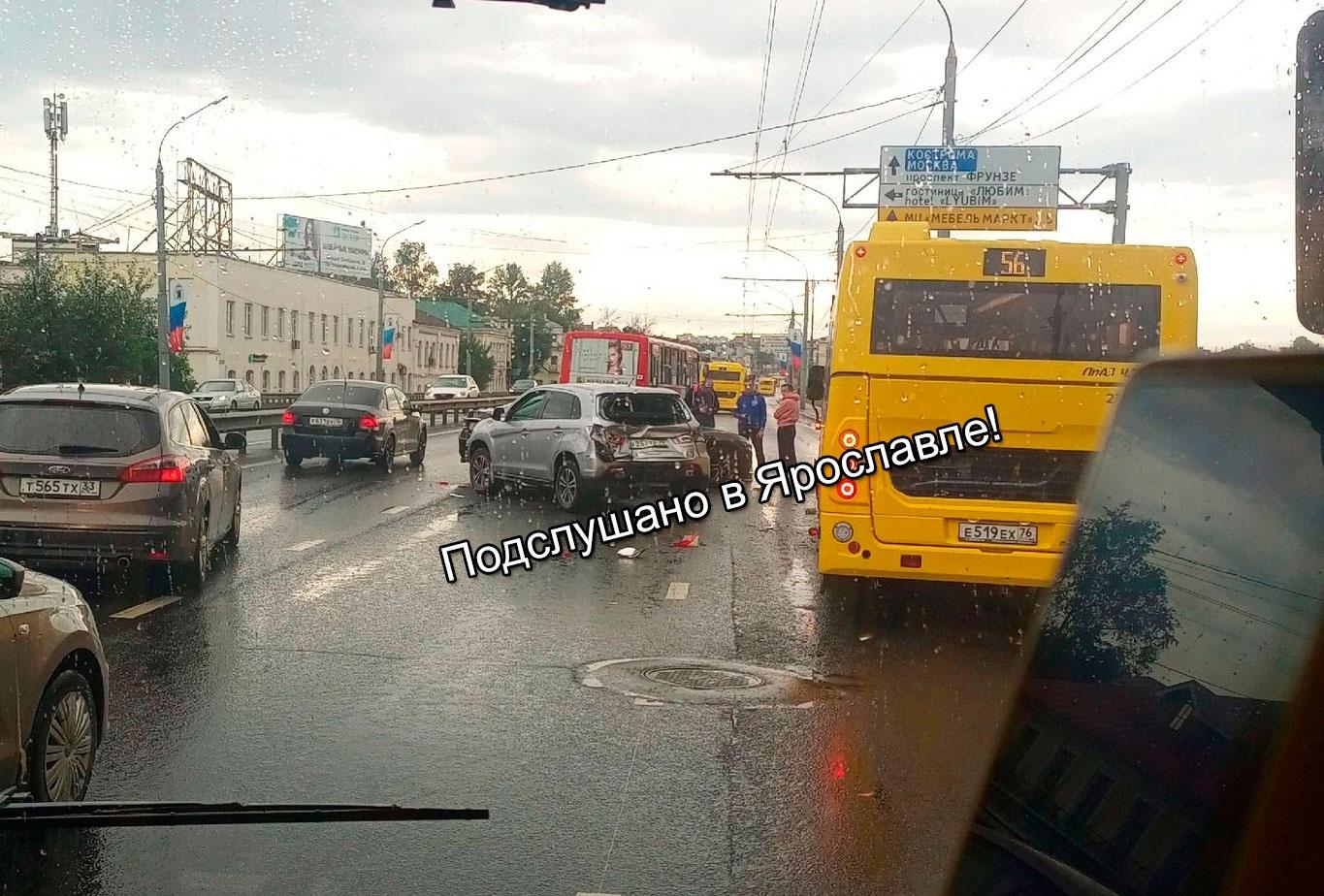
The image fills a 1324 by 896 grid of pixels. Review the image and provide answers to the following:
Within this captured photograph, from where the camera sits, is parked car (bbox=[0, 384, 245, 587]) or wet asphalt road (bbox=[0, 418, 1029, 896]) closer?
wet asphalt road (bbox=[0, 418, 1029, 896])

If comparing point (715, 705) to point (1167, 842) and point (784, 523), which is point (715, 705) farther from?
point (784, 523)

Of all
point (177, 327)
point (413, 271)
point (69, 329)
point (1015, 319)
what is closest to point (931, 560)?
point (1015, 319)

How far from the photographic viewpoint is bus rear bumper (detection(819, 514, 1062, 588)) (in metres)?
9.64

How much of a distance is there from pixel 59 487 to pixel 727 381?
222ft

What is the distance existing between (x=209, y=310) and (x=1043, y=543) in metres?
52.5

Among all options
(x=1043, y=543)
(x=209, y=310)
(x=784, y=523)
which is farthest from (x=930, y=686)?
(x=209, y=310)

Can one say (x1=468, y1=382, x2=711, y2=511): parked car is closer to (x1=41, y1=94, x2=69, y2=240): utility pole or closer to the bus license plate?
the bus license plate

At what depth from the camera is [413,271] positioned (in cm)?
14700

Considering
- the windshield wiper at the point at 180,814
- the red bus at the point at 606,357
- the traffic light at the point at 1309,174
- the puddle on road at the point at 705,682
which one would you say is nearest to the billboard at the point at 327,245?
the red bus at the point at 606,357

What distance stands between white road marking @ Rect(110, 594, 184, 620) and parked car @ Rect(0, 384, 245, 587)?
0.96 feet

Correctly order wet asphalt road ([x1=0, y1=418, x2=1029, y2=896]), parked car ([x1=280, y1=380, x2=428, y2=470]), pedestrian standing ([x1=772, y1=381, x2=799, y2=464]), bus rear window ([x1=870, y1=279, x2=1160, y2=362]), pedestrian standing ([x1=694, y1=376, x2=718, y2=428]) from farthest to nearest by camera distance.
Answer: pedestrian standing ([x1=694, y1=376, x2=718, y2=428]), parked car ([x1=280, y1=380, x2=428, y2=470]), pedestrian standing ([x1=772, y1=381, x2=799, y2=464]), bus rear window ([x1=870, y1=279, x2=1160, y2=362]), wet asphalt road ([x1=0, y1=418, x2=1029, y2=896])

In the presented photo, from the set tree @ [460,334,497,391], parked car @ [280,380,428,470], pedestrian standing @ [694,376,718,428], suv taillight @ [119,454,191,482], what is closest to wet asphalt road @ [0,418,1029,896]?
suv taillight @ [119,454,191,482]

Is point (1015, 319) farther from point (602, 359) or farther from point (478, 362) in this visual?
point (478, 362)

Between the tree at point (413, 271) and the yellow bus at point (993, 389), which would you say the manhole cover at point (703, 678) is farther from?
the tree at point (413, 271)
